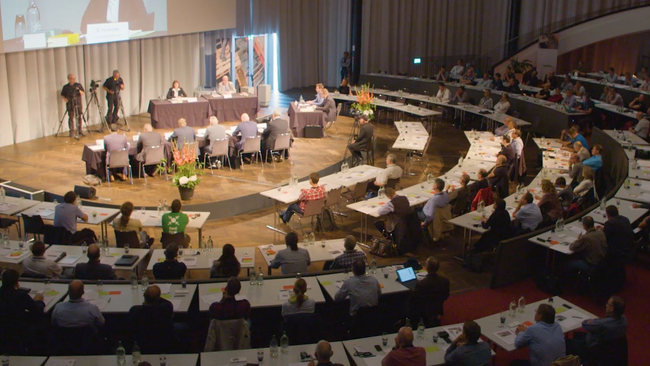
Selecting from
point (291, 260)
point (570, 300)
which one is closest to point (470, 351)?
point (291, 260)

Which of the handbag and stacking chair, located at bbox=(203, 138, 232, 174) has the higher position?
stacking chair, located at bbox=(203, 138, 232, 174)

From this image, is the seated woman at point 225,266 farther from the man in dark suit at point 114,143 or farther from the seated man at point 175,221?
the man in dark suit at point 114,143

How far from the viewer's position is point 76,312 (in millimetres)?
5559

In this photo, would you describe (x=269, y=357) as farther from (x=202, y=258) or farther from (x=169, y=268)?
(x=202, y=258)

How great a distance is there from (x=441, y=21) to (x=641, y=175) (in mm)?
18094

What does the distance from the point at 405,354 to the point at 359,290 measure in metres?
1.33

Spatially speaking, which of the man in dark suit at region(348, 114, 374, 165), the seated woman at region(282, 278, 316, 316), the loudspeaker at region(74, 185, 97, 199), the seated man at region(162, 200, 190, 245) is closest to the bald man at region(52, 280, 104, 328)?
the seated woman at region(282, 278, 316, 316)

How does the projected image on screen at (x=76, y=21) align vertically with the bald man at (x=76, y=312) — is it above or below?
above

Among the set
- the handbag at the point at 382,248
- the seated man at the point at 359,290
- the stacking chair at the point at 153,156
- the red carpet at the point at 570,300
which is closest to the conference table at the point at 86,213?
the stacking chair at the point at 153,156

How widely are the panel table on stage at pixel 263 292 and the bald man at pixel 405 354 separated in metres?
1.36

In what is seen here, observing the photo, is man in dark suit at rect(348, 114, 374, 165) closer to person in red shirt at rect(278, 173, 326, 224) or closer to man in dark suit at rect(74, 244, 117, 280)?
person in red shirt at rect(278, 173, 326, 224)

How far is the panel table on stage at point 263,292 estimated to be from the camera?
6160 mm

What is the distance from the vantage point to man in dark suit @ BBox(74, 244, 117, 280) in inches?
259

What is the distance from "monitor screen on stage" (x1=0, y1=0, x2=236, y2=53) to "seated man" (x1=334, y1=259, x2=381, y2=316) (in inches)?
372
